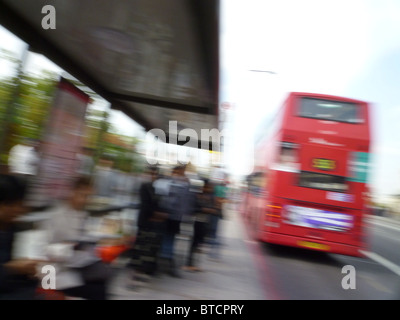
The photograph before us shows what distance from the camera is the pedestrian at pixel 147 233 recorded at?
5.43 metres

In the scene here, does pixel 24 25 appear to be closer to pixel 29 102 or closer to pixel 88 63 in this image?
pixel 88 63

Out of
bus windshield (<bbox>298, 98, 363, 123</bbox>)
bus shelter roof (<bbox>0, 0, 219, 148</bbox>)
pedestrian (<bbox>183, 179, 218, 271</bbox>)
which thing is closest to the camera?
bus shelter roof (<bbox>0, 0, 219, 148</bbox>)

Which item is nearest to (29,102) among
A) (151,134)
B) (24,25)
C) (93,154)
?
(151,134)

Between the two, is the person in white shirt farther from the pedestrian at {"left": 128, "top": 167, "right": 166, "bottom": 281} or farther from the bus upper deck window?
the bus upper deck window

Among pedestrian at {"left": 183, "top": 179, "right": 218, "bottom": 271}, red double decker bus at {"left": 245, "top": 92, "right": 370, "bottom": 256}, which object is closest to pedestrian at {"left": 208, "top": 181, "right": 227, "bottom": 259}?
pedestrian at {"left": 183, "top": 179, "right": 218, "bottom": 271}

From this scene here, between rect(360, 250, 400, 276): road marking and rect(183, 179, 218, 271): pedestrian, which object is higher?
rect(183, 179, 218, 271): pedestrian

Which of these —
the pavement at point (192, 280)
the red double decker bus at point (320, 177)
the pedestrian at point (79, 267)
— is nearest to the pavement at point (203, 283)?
the pavement at point (192, 280)

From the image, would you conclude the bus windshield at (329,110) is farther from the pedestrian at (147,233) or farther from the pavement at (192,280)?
the pedestrian at (147,233)

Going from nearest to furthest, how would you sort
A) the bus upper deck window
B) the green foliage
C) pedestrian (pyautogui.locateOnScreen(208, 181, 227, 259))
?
the green foliage
pedestrian (pyautogui.locateOnScreen(208, 181, 227, 259))
the bus upper deck window

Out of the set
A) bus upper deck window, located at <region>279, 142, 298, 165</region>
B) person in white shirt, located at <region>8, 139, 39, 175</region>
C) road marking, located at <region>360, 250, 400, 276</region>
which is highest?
bus upper deck window, located at <region>279, 142, 298, 165</region>

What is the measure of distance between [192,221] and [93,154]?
201 centimetres

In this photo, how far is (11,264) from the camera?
2.49 meters

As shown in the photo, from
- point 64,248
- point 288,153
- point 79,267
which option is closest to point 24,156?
point 64,248

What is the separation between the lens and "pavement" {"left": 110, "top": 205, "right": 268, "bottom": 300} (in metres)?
4.93
